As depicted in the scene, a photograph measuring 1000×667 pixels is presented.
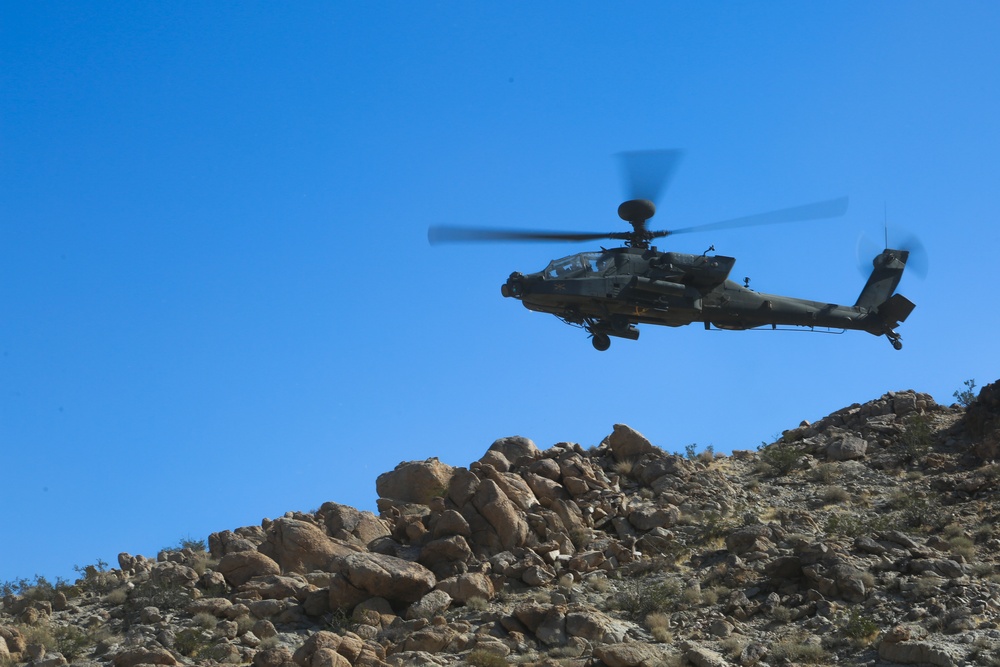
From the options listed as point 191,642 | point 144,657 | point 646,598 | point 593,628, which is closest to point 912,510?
point 646,598

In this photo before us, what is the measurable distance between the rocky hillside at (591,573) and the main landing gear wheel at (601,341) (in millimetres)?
3487

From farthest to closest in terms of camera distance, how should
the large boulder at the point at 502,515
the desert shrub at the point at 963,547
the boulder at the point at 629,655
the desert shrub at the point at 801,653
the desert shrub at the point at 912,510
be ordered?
the desert shrub at the point at 912,510 → the large boulder at the point at 502,515 → the desert shrub at the point at 963,547 → the desert shrub at the point at 801,653 → the boulder at the point at 629,655

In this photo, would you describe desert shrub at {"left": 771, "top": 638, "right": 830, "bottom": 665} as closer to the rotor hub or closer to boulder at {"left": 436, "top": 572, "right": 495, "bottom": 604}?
boulder at {"left": 436, "top": 572, "right": 495, "bottom": 604}

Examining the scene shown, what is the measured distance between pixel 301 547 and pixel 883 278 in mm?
20119

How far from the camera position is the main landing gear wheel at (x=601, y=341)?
33.2m

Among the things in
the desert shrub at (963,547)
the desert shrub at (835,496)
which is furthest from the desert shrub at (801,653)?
the desert shrub at (835,496)

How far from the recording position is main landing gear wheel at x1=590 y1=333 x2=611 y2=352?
33.2 meters

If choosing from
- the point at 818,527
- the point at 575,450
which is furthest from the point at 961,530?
the point at 575,450

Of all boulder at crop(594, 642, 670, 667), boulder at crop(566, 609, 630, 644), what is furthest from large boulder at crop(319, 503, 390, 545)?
boulder at crop(594, 642, 670, 667)

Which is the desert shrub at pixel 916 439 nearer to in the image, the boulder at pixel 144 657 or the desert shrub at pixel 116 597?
the desert shrub at pixel 116 597

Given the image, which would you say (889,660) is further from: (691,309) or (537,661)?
(691,309)

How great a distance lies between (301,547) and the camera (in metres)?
30.7

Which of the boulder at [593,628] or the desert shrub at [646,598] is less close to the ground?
the desert shrub at [646,598]

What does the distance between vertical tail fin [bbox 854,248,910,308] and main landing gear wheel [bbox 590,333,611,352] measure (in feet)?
31.9
